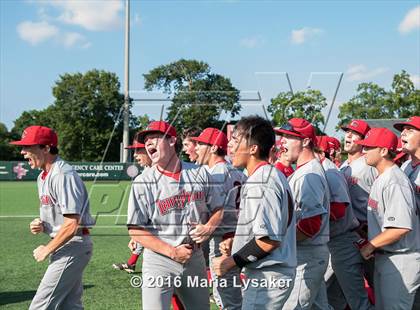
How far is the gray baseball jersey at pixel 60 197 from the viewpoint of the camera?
4629mm

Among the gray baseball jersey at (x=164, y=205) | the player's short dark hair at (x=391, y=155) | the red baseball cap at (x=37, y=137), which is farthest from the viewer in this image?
the player's short dark hair at (x=391, y=155)

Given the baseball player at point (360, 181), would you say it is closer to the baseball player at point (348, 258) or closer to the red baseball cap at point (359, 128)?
the red baseball cap at point (359, 128)

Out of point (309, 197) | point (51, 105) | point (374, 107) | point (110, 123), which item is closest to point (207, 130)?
point (309, 197)

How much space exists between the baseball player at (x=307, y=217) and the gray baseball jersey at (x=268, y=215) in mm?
800

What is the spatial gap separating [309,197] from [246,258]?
1171 millimetres

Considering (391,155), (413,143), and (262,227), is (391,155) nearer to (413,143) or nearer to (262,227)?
(413,143)

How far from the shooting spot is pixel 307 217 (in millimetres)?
4457

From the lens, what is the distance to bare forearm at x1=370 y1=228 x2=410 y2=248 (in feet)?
15.0

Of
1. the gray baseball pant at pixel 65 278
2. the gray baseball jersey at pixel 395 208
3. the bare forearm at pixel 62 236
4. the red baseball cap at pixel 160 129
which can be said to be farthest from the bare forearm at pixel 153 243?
the gray baseball jersey at pixel 395 208

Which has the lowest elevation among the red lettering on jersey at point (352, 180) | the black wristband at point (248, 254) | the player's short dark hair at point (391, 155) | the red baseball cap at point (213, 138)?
the black wristband at point (248, 254)

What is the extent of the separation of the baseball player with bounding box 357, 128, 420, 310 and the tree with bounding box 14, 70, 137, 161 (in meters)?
32.4

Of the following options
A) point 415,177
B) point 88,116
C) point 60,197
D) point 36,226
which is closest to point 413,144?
point 415,177

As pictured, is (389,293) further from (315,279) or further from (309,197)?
(309,197)

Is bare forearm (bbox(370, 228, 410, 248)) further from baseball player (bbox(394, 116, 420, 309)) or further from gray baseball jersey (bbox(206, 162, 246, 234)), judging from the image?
gray baseball jersey (bbox(206, 162, 246, 234))
